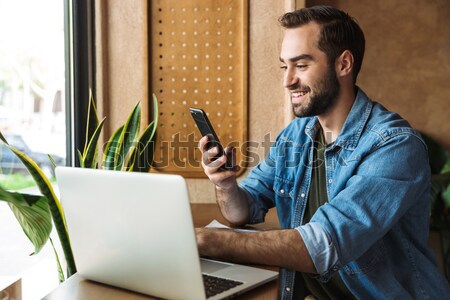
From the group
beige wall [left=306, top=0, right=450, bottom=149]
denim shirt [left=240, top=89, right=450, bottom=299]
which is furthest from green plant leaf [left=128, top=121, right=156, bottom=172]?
beige wall [left=306, top=0, right=450, bottom=149]

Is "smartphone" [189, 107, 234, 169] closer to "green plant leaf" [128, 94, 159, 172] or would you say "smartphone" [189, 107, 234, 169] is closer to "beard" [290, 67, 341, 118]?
"beard" [290, 67, 341, 118]

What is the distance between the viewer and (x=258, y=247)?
1.27m

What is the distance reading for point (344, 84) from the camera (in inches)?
69.8

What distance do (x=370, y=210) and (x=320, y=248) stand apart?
6.6 inches

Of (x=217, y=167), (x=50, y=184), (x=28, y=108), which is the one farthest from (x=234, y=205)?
(x=28, y=108)

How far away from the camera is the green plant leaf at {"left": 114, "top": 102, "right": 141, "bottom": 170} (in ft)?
6.53

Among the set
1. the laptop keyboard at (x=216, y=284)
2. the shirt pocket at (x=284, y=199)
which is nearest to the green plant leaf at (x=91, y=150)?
the shirt pocket at (x=284, y=199)

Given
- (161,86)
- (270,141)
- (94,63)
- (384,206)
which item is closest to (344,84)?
(384,206)

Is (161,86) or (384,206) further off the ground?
(161,86)

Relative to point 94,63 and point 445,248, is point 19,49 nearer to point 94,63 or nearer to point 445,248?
point 94,63

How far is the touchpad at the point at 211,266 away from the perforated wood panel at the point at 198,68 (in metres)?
1.47

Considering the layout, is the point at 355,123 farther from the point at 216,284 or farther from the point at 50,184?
the point at 50,184

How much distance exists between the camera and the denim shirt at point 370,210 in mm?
1328

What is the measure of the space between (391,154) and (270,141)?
1301 mm
